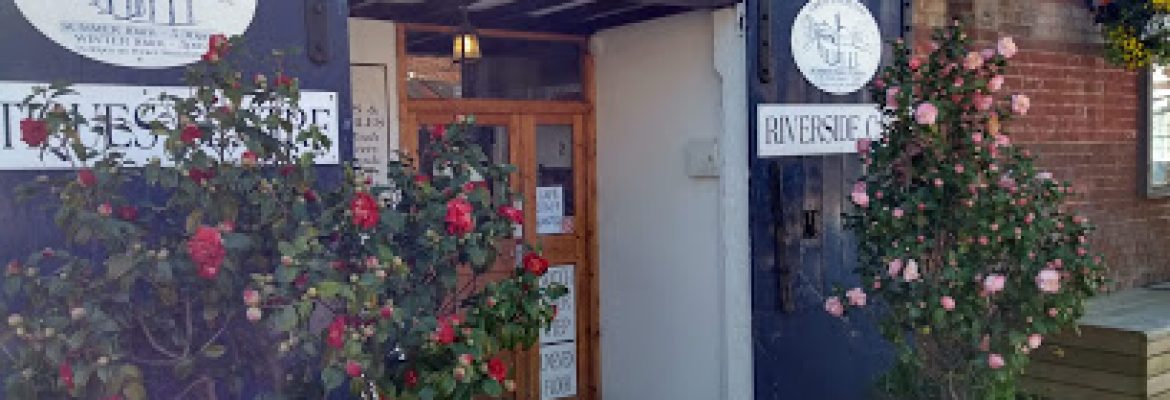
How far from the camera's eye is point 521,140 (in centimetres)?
532

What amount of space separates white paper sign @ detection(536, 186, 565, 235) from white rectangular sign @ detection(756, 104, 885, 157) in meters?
1.25

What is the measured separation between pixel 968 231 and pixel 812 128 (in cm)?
126

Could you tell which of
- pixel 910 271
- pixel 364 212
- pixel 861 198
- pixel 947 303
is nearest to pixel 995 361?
pixel 947 303

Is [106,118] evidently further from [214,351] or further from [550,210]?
[550,210]

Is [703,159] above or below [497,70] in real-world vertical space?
below

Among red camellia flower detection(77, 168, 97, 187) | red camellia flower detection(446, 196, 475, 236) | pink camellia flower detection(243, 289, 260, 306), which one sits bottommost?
pink camellia flower detection(243, 289, 260, 306)

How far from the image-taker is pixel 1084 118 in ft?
21.6

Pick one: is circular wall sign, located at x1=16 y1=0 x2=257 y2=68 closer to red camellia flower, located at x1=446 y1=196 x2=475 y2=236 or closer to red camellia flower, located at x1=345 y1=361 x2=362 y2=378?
red camellia flower, located at x1=446 y1=196 x2=475 y2=236

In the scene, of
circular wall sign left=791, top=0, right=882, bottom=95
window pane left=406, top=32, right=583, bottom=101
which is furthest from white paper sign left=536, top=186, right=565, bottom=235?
circular wall sign left=791, top=0, right=882, bottom=95

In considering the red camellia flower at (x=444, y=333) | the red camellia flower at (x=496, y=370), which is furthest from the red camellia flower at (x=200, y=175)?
the red camellia flower at (x=496, y=370)

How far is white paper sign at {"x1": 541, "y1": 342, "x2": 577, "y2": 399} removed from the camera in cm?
546

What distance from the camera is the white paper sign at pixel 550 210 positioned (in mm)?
5410

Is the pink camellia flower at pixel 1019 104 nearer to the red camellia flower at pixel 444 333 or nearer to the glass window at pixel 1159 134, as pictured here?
the red camellia flower at pixel 444 333

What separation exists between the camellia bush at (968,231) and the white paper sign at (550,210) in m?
1.89
